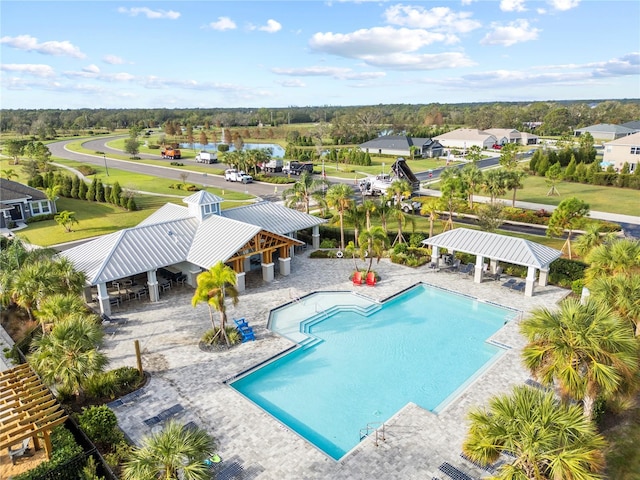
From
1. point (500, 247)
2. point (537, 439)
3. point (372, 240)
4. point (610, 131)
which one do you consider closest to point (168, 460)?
point (537, 439)

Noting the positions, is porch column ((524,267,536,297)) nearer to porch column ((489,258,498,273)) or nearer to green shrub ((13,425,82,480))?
porch column ((489,258,498,273))

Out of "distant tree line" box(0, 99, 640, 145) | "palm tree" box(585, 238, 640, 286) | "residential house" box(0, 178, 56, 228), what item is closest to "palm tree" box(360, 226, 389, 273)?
"palm tree" box(585, 238, 640, 286)

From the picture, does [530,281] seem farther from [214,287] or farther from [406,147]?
[406,147]

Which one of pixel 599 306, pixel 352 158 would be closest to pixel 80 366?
pixel 599 306

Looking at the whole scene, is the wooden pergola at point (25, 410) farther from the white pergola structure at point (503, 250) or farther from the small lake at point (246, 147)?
the small lake at point (246, 147)

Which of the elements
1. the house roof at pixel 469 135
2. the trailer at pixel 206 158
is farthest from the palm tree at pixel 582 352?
the house roof at pixel 469 135

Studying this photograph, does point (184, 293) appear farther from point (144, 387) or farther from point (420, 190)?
point (420, 190)
